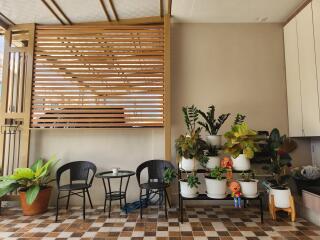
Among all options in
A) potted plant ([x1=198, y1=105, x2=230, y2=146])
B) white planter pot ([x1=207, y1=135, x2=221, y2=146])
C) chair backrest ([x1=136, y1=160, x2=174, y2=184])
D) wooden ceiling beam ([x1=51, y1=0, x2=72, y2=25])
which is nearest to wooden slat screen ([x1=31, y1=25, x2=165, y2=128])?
wooden ceiling beam ([x1=51, y1=0, x2=72, y2=25])

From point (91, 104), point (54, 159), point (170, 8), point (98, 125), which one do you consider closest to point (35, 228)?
point (54, 159)

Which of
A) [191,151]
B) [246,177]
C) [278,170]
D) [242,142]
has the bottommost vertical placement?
[246,177]

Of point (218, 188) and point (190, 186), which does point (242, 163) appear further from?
point (190, 186)

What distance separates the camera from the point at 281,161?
10.3 feet

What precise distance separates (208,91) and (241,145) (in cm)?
134

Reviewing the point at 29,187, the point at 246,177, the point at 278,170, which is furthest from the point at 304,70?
the point at 29,187

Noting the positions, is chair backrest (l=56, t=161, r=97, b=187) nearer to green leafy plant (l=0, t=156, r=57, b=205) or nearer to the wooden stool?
green leafy plant (l=0, t=156, r=57, b=205)

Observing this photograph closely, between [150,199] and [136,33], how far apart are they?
298cm

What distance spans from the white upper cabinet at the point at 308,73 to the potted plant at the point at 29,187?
4218 mm

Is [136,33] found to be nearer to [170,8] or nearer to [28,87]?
[170,8]

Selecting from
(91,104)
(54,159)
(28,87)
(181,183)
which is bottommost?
(181,183)

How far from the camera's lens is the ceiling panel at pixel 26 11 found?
134 inches

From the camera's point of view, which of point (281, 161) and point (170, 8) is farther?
point (170, 8)

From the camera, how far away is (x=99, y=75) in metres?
3.87
